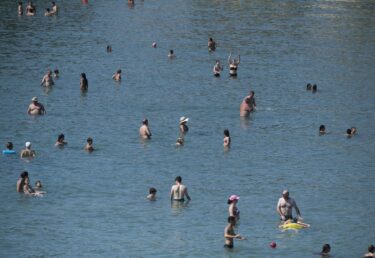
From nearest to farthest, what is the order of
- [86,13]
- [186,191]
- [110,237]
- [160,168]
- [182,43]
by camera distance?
[110,237]
[186,191]
[160,168]
[182,43]
[86,13]

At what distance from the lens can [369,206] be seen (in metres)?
54.2

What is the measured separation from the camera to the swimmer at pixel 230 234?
154 feet

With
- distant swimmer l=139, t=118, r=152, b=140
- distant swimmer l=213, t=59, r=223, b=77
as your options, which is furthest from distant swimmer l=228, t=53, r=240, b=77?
distant swimmer l=139, t=118, r=152, b=140

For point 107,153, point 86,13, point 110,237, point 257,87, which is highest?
point 86,13

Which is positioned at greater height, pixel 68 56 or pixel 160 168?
pixel 68 56

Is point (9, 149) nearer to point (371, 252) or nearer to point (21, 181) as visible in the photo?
point (21, 181)

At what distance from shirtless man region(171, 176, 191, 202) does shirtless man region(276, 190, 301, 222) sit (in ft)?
16.6

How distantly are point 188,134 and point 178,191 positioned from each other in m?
14.1

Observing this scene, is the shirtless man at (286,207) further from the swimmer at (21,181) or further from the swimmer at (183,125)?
the swimmer at (183,125)

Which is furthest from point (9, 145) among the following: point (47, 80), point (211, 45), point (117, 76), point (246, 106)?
point (211, 45)

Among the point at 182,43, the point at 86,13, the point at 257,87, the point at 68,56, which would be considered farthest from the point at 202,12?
the point at 257,87

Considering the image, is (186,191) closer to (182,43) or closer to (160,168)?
(160,168)

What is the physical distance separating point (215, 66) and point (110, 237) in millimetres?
37223

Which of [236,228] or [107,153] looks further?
[107,153]
